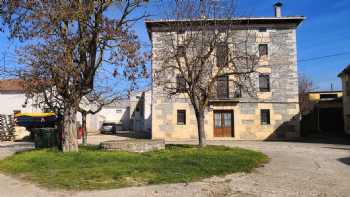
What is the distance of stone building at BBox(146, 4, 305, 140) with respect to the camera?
28734 millimetres

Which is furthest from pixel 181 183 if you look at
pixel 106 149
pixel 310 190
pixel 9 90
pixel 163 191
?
pixel 9 90

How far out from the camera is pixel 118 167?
11180mm

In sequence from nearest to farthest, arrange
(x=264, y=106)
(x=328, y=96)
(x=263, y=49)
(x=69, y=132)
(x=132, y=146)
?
(x=132, y=146) < (x=69, y=132) < (x=264, y=106) < (x=263, y=49) < (x=328, y=96)

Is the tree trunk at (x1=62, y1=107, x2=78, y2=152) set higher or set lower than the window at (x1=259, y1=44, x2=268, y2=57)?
lower

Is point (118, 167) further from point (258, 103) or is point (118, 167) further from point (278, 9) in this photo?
point (278, 9)

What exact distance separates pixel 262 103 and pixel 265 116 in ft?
3.58

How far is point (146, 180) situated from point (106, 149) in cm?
671

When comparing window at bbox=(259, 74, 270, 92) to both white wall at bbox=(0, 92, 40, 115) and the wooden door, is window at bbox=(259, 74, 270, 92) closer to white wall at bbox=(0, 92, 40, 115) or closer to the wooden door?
the wooden door

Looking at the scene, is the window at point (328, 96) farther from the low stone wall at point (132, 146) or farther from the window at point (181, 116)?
the low stone wall at point (132, 146)

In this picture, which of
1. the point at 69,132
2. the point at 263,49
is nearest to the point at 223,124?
the point at 263,49

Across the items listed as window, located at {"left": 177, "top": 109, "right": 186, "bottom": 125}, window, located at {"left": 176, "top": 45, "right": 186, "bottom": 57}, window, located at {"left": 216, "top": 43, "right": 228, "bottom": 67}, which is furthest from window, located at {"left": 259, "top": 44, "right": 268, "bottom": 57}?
window, located at {"left": 176, "top": 45, "right": 186, "bottom": 57}

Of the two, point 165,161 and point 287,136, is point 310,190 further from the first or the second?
point 287,136

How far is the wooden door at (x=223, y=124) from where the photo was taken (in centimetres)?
2927

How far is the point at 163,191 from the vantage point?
817cm
